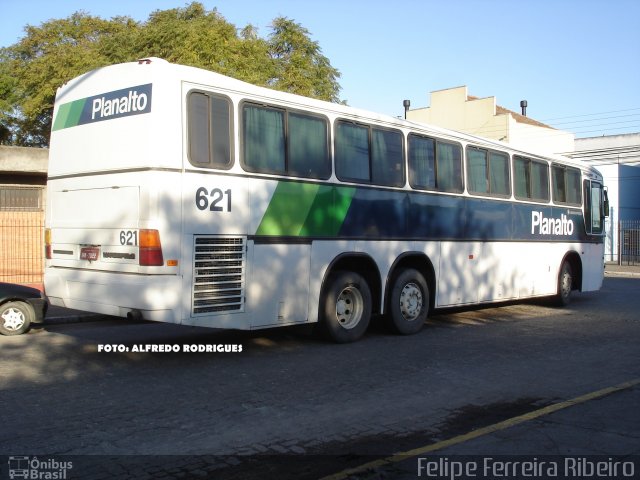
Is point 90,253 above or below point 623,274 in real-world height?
above

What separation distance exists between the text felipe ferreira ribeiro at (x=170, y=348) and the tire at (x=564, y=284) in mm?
8755

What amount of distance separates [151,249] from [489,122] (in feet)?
140

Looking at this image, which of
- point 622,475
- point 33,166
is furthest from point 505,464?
point 33,166

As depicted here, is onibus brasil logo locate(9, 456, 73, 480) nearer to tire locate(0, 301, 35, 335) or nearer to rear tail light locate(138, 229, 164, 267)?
rear tail light locate(138, 229, 164, 267)

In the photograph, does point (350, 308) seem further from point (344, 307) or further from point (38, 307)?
point (38, 307)

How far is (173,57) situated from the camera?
1054 inches

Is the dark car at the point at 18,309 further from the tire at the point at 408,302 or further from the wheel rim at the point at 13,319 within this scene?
the tire at the point at 408,302

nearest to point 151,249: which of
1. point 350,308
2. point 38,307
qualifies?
point 350,308

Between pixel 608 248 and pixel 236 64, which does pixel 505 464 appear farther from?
pixel 608 248

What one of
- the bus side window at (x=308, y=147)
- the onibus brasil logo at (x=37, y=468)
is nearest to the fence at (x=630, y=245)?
the bus side window at (x=308, y=147)

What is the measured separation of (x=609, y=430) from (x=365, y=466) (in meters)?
2.37

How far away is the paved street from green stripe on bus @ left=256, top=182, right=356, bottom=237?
1732mm

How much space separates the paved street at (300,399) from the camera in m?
5.26

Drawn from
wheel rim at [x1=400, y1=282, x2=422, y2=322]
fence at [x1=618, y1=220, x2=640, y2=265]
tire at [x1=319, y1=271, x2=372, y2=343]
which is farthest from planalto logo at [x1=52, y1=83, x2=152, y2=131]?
fence at [x1=618, y1=220, x2=640, y2=265]
